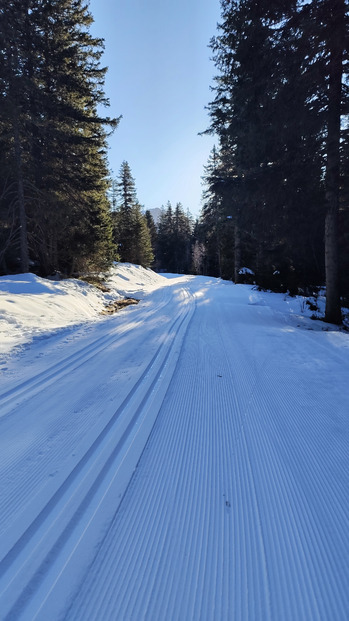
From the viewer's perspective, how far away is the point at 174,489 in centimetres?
205

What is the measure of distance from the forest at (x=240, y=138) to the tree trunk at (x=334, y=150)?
0.03 m

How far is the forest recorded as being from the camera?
697 cm

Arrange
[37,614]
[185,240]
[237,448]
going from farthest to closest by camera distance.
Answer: [185,240]
[237,448]
[37,614]

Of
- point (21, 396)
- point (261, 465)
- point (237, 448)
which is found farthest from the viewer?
point (21, 396)

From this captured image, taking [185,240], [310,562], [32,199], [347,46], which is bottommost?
[310,562]

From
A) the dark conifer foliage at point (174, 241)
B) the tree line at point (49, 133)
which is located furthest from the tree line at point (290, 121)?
the dark conifer foliage at point (174, 241)

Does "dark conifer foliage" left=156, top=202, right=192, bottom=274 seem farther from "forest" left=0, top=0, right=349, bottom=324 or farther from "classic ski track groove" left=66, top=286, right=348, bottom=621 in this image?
"classic ski track groove" left=66, top=286, right=348, bottom=621

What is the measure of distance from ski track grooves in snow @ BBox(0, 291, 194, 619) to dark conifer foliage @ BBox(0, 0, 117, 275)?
10.8 meters

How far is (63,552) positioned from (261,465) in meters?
1.47

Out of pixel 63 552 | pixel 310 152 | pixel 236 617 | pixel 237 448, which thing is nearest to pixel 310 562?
pixel 236 617

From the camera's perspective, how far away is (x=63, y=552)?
1597 millimetres

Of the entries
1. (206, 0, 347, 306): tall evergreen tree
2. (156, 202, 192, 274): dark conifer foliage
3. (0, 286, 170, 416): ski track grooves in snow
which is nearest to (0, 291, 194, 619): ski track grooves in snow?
(0, 286, 170, 416): ski track grooves in snow

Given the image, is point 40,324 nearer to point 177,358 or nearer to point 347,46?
point 177,358

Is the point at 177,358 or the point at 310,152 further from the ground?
the point at 310,152
